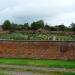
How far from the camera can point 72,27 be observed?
63094 mm

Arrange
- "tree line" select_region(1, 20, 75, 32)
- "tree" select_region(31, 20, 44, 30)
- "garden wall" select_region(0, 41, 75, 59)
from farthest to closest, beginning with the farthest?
1. "tree" select_region(31, 20, 44, 30)
2. "tree line" select_region(1, 20, 75, 32)
3. "garden wall" select_region(0, 41, 75, 59)

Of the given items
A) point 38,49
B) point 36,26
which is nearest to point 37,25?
point 36,26

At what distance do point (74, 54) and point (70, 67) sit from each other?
442 centimetres

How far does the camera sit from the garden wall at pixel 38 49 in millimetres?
24984

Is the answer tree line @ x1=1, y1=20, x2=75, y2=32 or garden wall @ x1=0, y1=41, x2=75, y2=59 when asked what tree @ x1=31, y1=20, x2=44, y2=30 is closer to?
tree line @ x1=1, y1=20, x2=75, y2=32

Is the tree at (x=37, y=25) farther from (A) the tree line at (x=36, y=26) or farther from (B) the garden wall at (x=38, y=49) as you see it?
(B) the garden wall at (x=38, y=49)

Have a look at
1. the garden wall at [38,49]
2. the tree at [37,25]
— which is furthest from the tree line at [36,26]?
the garden wall at [38,49]

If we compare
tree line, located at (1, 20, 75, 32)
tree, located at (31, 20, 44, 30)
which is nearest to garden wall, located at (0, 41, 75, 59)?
tree line, located at (1, 20, 75, 32)

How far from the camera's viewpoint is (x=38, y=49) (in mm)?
25938

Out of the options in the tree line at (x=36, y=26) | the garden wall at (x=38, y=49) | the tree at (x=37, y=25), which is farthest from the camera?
the tree at (x=37, y=25)

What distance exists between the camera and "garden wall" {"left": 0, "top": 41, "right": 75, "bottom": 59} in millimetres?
24984

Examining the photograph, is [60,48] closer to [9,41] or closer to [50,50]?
[50,50]

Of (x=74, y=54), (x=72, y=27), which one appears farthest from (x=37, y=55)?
(x=72, y=27)

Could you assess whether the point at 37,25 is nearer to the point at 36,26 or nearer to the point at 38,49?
the point at 36,26
